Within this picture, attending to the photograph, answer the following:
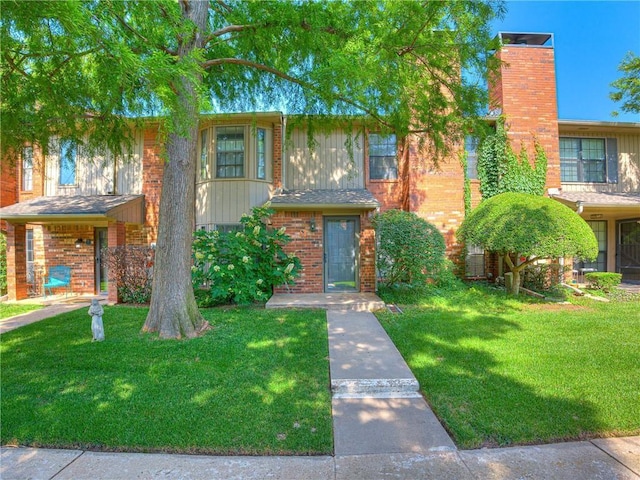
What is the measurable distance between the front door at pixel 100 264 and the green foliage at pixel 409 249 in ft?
29.2

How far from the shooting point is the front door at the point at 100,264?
10609 millimetres

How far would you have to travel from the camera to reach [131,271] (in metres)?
8.59

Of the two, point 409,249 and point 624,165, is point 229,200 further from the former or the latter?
point 624,165

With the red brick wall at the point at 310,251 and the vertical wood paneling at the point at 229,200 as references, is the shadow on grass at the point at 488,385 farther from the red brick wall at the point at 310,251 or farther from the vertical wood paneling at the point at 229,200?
the vertical wood paneling at the point at 229,200

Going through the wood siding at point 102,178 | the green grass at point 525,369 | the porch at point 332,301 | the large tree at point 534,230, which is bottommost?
the green grass at point 525,369

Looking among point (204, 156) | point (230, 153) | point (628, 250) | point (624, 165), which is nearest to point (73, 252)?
point (204, 156)

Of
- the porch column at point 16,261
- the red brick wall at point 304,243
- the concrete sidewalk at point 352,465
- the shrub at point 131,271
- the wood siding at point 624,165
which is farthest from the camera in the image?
the wood siding at point 624,165

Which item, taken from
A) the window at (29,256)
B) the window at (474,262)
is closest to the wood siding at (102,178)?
the window at (29,256)

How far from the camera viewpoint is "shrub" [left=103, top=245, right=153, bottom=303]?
8.48m

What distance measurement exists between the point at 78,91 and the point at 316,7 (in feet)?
14.6

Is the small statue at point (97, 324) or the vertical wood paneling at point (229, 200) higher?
the vertical wood paneling at point (229, 200)

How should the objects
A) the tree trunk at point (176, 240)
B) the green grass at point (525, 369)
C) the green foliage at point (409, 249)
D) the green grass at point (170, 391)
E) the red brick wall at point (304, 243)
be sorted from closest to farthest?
the green grass at point (170, 391) → the green grass at point (525, 369) → the tree trunk at point (176, 240) → the green foliage at point (409, 249) → the red brick wall at point (304, 243)

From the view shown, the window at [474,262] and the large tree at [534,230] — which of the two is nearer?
the large tree at [534,230]

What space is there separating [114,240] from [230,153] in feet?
13.5
